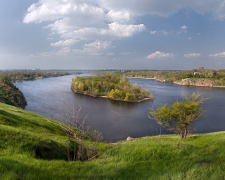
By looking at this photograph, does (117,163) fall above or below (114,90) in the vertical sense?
above

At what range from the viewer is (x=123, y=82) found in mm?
80438

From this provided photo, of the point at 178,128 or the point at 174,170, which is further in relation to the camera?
the point at 178,128

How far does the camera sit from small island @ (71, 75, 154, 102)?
6575cm

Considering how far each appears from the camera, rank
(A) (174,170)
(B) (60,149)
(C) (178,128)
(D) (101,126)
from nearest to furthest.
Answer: (A) (174,170) → (B) (60,149) → (C) (178,128) → (D) (101,126)

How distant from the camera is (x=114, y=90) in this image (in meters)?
74.7

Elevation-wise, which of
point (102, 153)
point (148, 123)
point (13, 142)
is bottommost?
point (148, 123)

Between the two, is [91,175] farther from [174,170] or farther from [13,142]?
Answer: [13,142]

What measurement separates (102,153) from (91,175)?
7.67 feet

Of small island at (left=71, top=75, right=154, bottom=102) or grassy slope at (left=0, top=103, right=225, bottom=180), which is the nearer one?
grassy slope at (left=0, top=103, right=225, bottom=180)

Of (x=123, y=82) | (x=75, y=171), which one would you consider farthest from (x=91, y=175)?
(x=123, y=82)

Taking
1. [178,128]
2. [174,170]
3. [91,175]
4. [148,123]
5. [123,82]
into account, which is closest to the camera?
[91,175]

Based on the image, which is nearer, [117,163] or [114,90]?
[117,163]

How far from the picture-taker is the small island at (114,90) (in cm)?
6575

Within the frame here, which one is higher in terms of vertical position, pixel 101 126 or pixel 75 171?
pixel 75 171
